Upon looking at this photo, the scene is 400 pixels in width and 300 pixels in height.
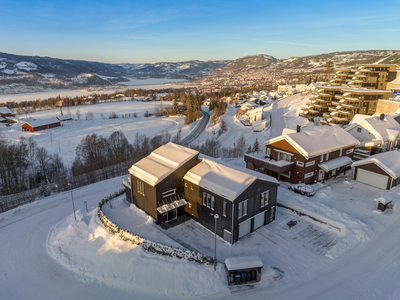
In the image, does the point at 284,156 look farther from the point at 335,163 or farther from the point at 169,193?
the point at 169,193

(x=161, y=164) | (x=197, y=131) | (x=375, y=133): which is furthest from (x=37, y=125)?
(x=375, y=133)

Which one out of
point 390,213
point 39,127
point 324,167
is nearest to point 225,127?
point 324,167

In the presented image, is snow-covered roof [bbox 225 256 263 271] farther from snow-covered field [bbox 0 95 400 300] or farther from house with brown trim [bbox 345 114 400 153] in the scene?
house with brown trim [bbox 345 114 400 153]

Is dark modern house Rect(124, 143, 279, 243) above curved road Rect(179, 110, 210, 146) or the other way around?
above

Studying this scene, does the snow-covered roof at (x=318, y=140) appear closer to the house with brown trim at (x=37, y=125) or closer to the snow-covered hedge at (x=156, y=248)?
the snow-covered hedge at (x=156, y=248)

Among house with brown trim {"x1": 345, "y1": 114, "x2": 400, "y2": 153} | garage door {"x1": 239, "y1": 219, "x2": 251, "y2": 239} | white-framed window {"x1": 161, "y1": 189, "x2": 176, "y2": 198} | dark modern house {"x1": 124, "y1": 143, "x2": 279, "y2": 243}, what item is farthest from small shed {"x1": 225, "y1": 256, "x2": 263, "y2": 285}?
house with brown trim {"x1": 345, "y1": 114, "x2": 400, "y2": 153}

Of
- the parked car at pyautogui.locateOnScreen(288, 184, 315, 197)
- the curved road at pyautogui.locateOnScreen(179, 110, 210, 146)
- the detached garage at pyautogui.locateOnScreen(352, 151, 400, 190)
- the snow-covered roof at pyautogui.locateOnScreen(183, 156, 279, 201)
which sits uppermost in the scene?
the snow-covered roof at pyautogui.locateOnScreen(183, 156, 279, 201)
